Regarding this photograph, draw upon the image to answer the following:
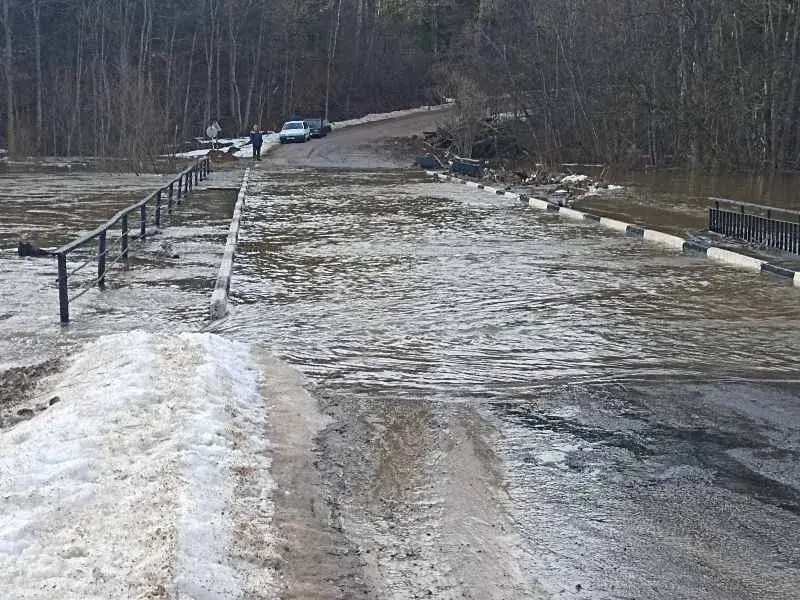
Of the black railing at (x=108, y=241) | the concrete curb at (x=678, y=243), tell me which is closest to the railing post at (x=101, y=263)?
the black railing at (x=108, y=241)

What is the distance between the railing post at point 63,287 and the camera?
10.2 meters

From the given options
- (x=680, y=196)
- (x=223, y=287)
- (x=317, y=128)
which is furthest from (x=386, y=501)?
(x=317, y=128)

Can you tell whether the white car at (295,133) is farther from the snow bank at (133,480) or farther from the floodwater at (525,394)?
the snow bank at (133,480)

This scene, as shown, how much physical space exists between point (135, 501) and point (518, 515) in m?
1.97

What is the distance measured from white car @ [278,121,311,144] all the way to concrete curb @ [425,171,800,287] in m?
35.8

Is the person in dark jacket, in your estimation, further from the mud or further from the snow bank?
the snow bank

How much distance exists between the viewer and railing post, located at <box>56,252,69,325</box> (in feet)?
33.6

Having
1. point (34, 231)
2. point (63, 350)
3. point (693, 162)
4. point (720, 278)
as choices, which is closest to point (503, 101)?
point (693, 162)

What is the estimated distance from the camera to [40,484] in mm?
5211

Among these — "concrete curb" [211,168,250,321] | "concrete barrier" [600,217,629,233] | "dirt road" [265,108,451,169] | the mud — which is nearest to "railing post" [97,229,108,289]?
"concrete curb" [211,168,250,321]

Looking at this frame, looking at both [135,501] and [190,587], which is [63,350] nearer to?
[135,501]

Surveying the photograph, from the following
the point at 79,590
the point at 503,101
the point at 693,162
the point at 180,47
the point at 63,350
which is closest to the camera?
the point at 79,590

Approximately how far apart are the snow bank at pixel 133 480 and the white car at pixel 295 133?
2122 inches

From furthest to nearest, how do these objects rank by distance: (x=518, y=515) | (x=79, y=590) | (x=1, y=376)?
(x=1, y=376) < (x=518, y=515) < (x=79, y=590)
